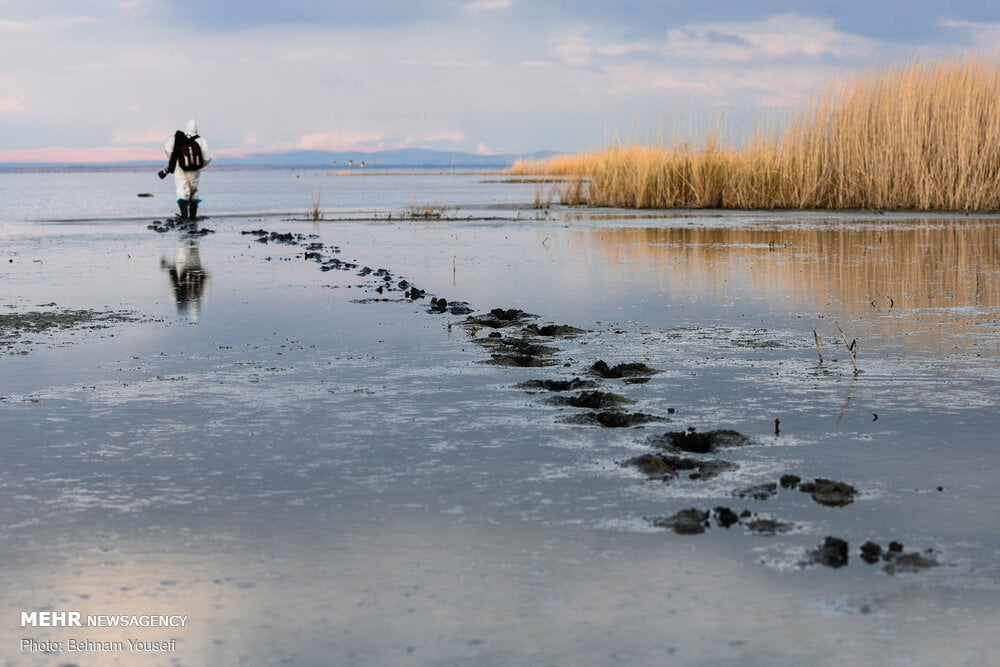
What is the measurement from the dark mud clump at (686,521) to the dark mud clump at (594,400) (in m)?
1.62

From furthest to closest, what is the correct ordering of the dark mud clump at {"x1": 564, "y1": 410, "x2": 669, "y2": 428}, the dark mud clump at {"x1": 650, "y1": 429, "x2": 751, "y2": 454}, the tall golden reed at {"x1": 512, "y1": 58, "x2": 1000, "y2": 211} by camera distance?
the tall golden reed at {"x1": 512, "y1": 58, "x2": 1000, "y2": 211} < the dark mud clump at {"x1": 564, "y1": 410, "x2": 669, "y2": 428} < the dark mud clump at {"x1": 650, "y1": 429, "x2": 751, "y2": 454}

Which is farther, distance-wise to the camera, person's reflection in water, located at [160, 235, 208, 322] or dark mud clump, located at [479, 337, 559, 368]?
person's reflection in water, located at [160, 235, 208, 322]

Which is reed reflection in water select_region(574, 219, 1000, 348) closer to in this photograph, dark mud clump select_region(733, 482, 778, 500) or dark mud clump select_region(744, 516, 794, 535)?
dark mud clump select_region(733, 482, 778, 500)

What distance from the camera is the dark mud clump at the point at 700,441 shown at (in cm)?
437

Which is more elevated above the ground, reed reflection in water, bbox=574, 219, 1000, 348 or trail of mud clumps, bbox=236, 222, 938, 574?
reed reflection in water, bbox=574, 219, 1000, 348

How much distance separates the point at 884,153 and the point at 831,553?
61.9 feet

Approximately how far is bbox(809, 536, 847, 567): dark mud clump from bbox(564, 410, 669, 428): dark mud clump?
1636mm

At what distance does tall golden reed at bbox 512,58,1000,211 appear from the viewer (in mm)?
19906

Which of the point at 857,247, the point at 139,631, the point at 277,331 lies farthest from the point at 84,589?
the point at 857,247

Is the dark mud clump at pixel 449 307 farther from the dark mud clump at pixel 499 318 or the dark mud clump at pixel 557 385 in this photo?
A: the dark mud clump at pixel 557 385

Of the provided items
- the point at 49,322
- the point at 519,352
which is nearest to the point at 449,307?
the point at 519,352

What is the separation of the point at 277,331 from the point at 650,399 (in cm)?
326

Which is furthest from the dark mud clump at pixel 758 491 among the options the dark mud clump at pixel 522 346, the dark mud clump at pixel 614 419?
the dark mud clump at pixel 522 346

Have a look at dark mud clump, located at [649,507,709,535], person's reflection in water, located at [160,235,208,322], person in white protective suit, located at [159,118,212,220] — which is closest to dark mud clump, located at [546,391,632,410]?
dark mud clump, located at [649,507,709,535]
